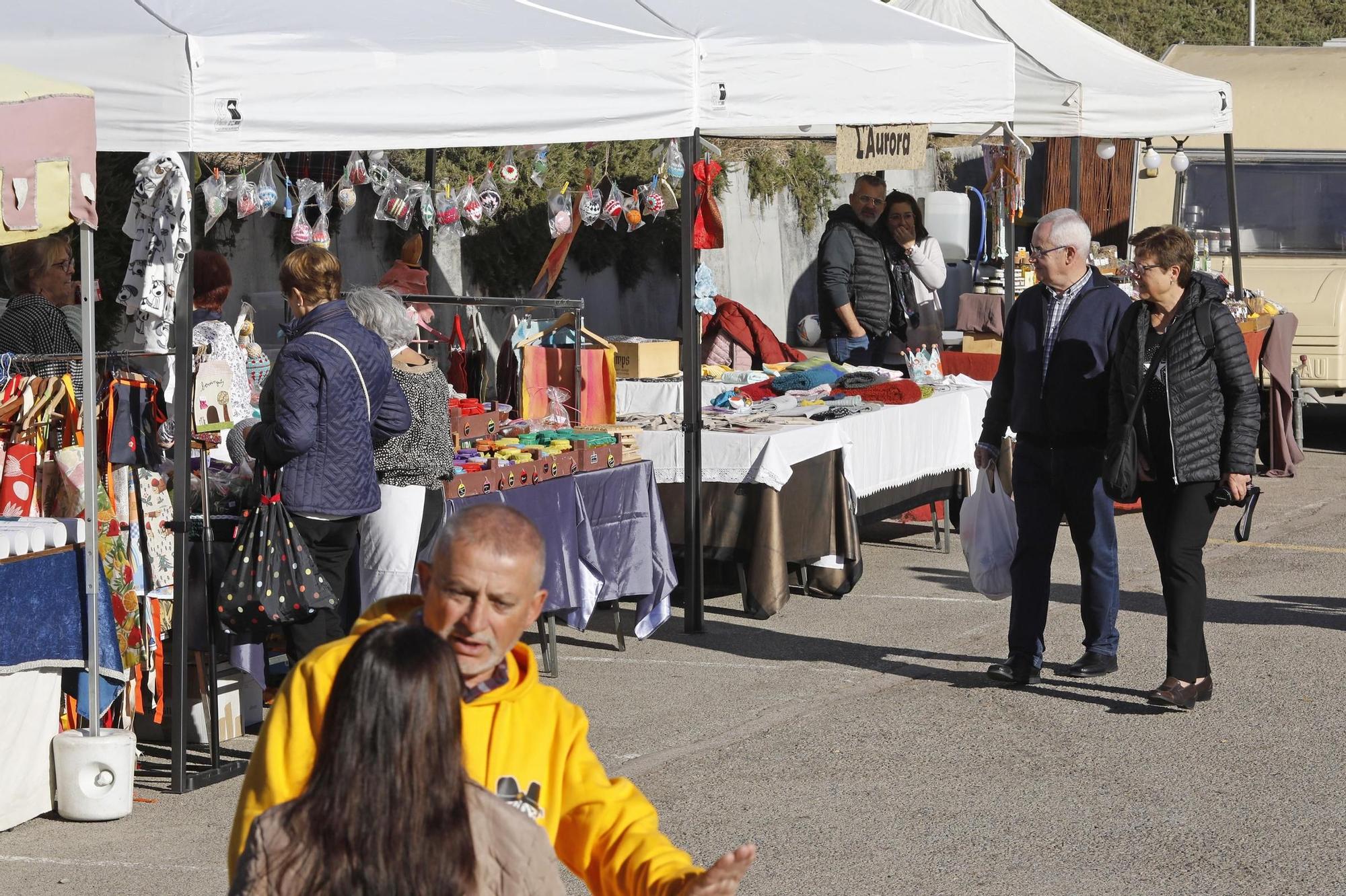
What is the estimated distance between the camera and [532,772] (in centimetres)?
262

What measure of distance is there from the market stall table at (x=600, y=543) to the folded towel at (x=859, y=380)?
6.83 feet

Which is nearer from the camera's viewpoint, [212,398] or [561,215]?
[212,398]

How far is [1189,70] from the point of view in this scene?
51.5ft

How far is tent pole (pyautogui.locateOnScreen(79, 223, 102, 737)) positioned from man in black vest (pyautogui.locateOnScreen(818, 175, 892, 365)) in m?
5.75

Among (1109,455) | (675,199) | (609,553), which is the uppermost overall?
(675,199)

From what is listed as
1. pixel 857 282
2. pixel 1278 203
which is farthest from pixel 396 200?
pixel 1278 203

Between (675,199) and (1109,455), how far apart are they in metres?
4.16

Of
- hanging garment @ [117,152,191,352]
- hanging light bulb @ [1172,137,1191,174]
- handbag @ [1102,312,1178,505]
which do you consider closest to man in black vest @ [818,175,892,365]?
handbag @ [1102,312,1178,505]

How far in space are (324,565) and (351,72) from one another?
168 centimetres

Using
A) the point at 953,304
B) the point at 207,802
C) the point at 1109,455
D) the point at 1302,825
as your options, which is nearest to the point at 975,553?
the point at 1109,455

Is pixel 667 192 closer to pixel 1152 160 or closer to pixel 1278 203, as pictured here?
pixel 1152 160

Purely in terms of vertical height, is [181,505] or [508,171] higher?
[508,171]

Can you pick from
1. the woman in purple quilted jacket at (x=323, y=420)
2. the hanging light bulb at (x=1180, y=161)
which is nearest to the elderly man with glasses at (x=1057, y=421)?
the woman in purple quilted jacket at (x=323, y=420)

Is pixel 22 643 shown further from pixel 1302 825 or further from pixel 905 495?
pixel 905 495
